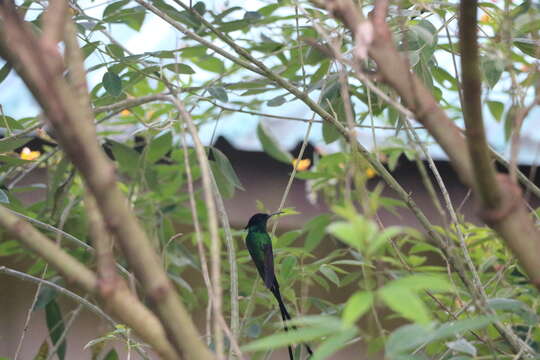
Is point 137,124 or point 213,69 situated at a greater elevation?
point 213,69

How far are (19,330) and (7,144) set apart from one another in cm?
169

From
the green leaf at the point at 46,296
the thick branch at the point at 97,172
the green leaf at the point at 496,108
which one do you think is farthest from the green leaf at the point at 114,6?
the thick branch at the point at 97,172

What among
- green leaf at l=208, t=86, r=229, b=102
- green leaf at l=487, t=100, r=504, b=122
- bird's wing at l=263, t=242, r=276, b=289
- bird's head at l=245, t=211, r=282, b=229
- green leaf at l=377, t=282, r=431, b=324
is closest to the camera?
green leaf at l=377, t=282, r=431, b=324

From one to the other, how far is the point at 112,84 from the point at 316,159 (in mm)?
951

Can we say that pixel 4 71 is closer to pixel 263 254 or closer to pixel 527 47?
pixel 263 254

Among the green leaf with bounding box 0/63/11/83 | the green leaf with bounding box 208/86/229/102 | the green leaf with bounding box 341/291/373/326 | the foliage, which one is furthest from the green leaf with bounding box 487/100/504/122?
the green leaf with bounding box 341/291/373/326

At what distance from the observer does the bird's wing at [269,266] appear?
1317 millimetres

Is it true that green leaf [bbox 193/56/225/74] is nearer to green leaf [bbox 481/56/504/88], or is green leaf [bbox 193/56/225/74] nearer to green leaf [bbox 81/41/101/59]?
green leaf [bbox 81/41/101/59]

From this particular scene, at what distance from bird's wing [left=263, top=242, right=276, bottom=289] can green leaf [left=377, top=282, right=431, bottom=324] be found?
0.84 m

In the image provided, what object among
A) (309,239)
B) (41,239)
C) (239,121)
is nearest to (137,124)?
(239,121)

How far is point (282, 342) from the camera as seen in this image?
469 millimetres

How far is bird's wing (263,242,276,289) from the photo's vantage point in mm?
1317

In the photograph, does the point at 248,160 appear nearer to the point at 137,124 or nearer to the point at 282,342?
the point at 137,124

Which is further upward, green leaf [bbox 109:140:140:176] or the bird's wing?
green leaf [bbox 109:140:140:176]
